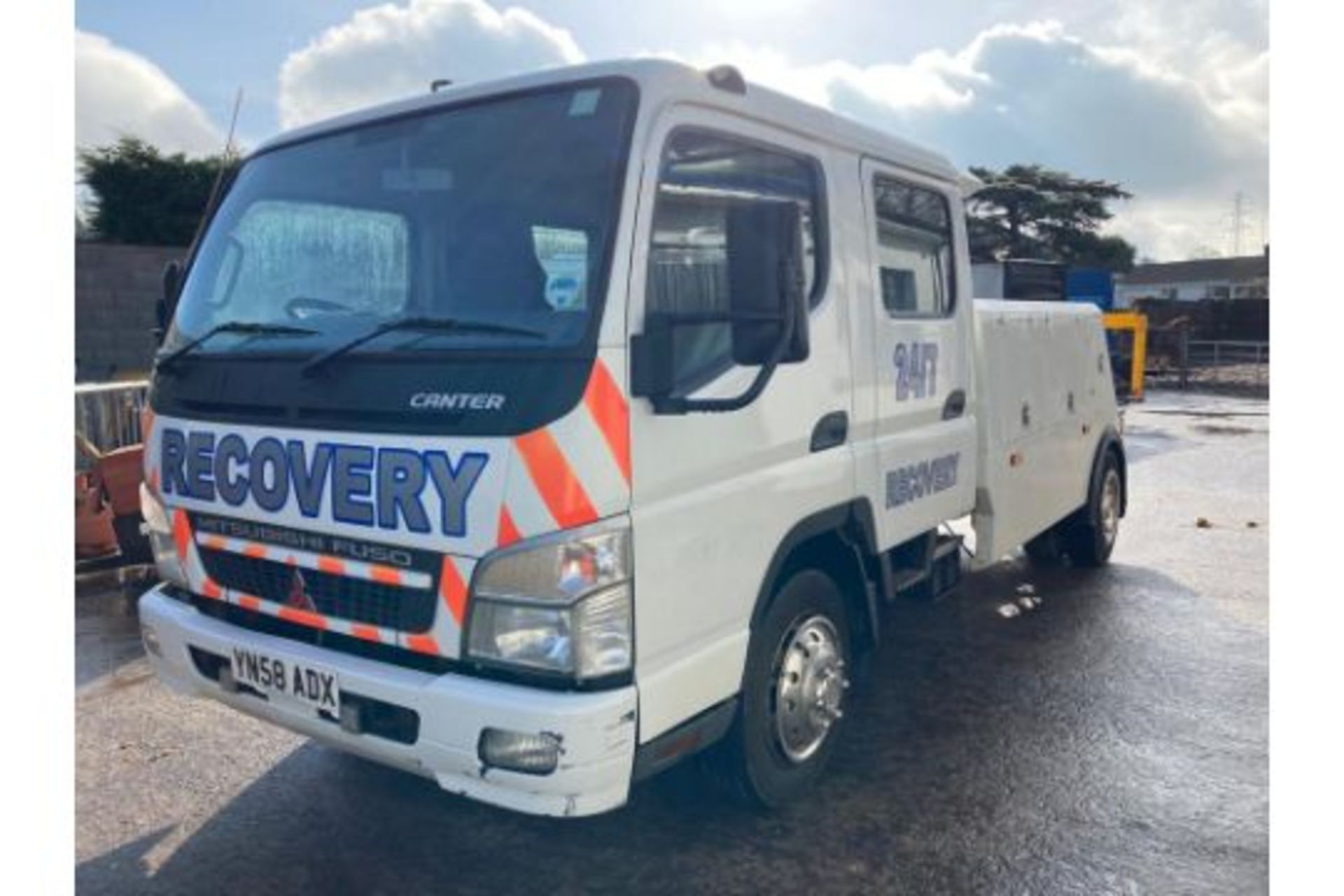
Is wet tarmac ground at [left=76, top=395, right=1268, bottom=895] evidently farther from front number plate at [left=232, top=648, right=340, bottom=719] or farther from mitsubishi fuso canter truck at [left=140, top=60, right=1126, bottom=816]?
front number plate at [left=232, top=648, right=340, bottom=719]

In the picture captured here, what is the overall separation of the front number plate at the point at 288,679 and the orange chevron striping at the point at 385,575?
29cm

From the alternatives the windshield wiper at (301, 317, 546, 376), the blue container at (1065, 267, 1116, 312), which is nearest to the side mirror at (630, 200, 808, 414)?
the windshield wiper at (301, 317, 546, 376)

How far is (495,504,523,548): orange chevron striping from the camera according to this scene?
246 cm

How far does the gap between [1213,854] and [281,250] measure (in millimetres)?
3552

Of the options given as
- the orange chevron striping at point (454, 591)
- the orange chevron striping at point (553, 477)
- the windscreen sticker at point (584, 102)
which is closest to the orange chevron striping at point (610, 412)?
the orange chevron striping at point (553, 477)

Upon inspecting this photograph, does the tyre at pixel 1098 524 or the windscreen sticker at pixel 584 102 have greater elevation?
the windscreen sticker at pixel 584 102

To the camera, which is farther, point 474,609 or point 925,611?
point 925,611

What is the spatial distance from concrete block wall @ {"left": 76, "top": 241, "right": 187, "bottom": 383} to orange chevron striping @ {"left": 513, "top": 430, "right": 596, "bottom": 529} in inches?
407

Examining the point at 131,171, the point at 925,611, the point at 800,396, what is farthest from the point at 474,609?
the point at 131,171

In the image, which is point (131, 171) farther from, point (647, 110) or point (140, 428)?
point (647, 110)

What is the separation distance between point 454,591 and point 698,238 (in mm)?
1186

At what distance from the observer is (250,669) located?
293cm

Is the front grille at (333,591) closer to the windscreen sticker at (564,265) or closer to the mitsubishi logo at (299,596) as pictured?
the mitsubishi logo at (299,596)

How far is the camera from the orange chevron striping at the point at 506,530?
8.09 ft
